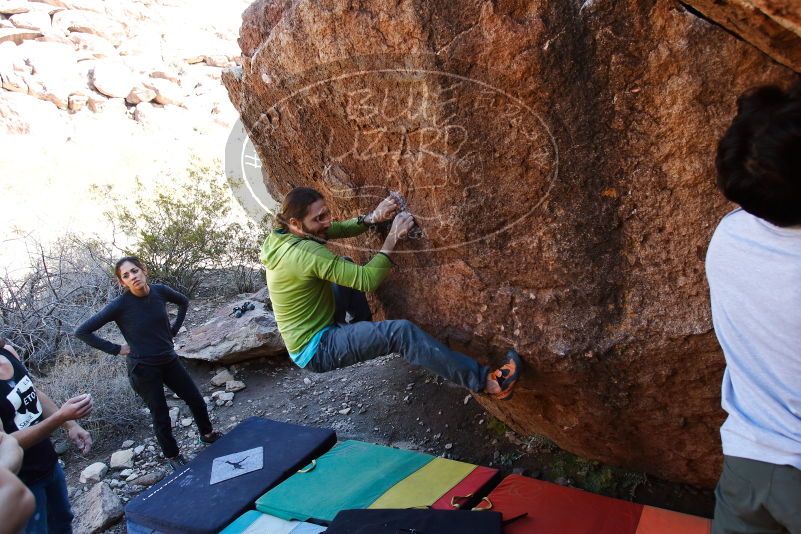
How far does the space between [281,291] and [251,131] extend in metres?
0.97

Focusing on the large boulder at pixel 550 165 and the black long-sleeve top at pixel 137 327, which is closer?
the large boulder at pixel 550 165

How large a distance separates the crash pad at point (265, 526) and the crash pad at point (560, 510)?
87 centimetres

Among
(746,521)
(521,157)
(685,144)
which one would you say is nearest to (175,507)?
(521,157)

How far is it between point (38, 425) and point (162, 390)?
1.63 m

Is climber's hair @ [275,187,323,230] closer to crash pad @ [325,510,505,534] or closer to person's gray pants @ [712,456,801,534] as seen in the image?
crash pad @ [325,510,505,534]

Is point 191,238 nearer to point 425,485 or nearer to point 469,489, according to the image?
point 425,485

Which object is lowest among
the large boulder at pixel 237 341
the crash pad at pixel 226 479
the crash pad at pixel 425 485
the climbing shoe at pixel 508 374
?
the crash pad at pixel 425 485

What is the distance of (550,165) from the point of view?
233cm

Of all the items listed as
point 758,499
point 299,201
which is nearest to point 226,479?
point 299,201

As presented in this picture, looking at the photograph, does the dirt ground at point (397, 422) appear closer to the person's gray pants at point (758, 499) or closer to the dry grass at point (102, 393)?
the dry grass at point (102, 393)

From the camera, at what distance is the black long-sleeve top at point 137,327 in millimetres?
3754

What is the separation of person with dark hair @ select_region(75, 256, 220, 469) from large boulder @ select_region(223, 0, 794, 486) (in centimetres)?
155

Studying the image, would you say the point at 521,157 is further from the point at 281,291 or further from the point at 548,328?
the point at 281,291

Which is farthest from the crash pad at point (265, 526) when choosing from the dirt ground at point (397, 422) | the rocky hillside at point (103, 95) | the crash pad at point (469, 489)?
the rocky hillside at point (103, 95)
